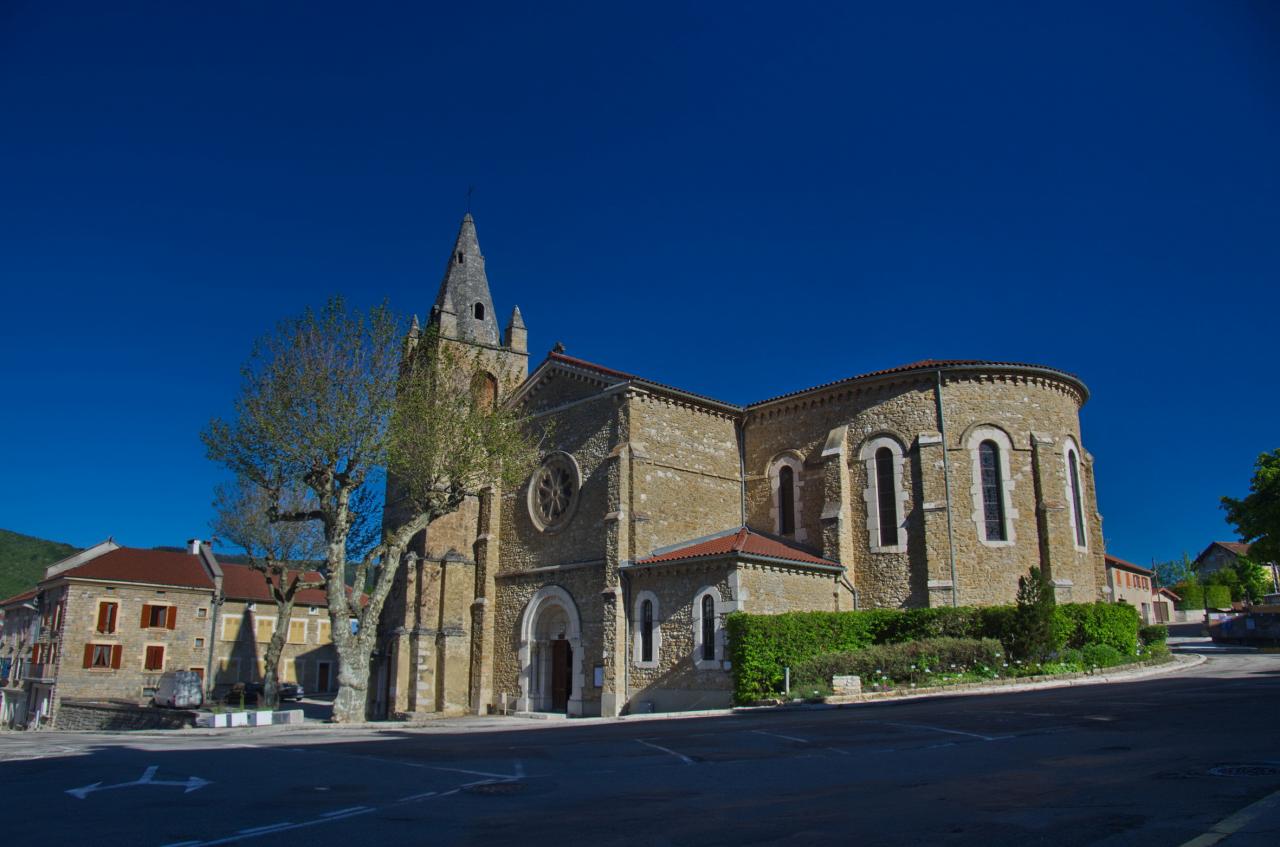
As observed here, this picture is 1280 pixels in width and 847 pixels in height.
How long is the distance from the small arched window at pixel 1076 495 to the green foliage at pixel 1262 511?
1588cm

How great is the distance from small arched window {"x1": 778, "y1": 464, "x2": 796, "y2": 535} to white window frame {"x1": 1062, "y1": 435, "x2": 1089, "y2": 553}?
8.18 m

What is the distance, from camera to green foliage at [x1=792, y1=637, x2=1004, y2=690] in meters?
21.3

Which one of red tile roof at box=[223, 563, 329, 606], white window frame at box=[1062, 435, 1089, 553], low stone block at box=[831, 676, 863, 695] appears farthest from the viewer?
red tile roof at box=[223, 563, 329, 606]

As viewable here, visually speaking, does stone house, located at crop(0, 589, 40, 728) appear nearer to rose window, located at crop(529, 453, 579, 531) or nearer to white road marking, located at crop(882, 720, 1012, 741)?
rose window, located at crop(529, 453, 579, 531)

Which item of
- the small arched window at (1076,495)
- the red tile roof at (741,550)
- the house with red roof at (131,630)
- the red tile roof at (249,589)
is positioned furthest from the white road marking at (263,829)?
the red tile roof at (249,589)

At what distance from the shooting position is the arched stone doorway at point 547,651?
2839 centimetres

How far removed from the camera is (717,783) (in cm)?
973

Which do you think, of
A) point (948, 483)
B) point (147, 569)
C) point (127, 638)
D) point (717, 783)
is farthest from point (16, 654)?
point (717, 783)

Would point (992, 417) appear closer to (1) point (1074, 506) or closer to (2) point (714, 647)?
(1) point (1074, 506)

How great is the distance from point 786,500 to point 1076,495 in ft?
29.6

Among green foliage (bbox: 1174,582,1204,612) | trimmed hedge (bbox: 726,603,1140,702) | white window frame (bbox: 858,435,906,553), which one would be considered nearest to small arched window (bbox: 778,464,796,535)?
white window frame (bbox: 858,435,906,553)

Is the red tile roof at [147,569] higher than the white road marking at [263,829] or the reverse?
higher

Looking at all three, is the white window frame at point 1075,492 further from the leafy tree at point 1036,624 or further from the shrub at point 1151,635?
the leafy tree at point 1036,624

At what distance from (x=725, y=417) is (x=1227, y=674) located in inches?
618
